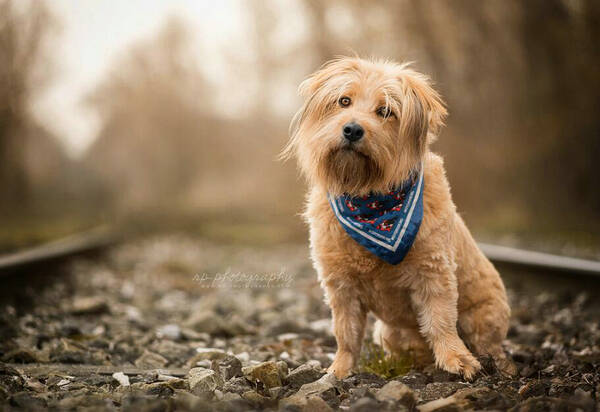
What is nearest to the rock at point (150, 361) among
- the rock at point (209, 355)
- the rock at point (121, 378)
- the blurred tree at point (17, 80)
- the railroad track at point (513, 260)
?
the rock at point (209, 355)

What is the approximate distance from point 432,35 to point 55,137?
10232mm

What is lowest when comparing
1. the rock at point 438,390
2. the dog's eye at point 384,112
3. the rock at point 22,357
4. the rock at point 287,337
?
the rock at point 287,337

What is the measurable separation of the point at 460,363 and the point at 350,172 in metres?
1.28

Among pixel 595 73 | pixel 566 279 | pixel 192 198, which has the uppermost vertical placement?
pixel 595 73

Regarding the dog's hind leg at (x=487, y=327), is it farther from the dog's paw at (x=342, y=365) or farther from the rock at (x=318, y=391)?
the rock at (x=318, y=391)

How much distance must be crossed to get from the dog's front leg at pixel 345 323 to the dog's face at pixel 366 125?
625mm

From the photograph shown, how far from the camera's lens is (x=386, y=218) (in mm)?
3383

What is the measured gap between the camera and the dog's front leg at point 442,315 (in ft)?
11.1

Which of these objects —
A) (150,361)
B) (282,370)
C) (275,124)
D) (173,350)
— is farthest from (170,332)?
(275,124)

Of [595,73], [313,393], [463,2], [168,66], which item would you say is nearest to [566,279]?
[313,393]

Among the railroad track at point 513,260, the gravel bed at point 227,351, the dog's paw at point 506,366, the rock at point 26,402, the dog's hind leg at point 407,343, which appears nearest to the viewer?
the rock at point 26,402

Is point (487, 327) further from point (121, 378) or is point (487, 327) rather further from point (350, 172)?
point (121, 378)

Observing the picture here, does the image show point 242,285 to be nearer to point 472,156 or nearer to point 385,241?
point 385,241

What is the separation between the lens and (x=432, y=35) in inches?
631
